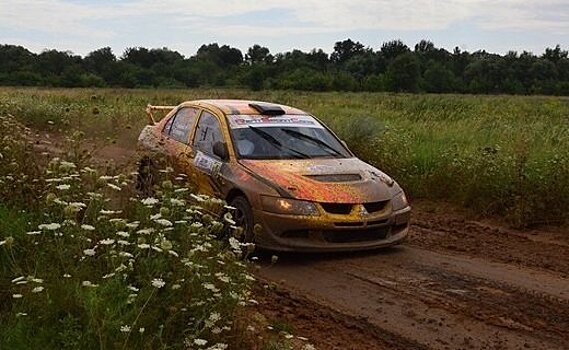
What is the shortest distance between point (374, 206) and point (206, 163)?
2093mm

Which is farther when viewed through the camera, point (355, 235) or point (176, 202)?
point (355, 235)

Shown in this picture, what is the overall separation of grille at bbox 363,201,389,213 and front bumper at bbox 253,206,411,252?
0.08m

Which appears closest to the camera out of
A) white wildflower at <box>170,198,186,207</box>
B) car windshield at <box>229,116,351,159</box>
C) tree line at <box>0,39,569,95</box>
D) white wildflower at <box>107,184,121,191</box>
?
white wildflower at <box>170,198,186,207</box>

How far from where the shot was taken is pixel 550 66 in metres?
84.6

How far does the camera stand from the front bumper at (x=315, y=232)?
760 centimetres

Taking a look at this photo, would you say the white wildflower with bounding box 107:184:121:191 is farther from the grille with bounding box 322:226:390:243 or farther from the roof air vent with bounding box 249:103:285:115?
the roof air vent with bounding box 249:103:285:115

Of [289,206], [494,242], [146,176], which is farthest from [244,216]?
[494,242]

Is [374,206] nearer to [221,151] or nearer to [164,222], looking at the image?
[221,151]

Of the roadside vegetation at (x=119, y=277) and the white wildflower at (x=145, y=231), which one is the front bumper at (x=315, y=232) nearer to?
the roadside vegetation at (x=119, y=277)

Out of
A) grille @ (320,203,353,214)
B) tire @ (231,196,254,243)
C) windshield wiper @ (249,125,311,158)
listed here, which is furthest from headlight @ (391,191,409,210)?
tire @ (231,196,254,243)

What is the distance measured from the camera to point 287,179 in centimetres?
782

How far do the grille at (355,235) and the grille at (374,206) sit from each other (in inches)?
8.1

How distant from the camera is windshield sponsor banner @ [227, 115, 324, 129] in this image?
8.98 metres

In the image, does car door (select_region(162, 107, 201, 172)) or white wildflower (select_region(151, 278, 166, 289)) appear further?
car door (select_region(162, 107, 201, 172))
